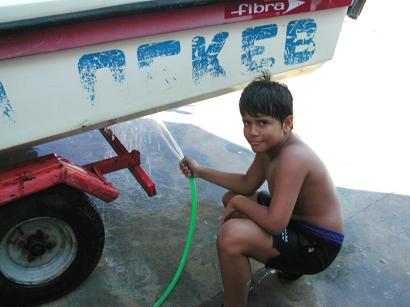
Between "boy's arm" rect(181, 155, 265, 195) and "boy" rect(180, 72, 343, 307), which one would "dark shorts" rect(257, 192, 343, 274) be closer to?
"boy" rect(180, 72, 343, 307)

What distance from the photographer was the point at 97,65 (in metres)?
1.69

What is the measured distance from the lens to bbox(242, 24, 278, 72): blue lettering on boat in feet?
6.58

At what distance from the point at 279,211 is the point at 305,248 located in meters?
0.24

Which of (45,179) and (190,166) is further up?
(45,179)

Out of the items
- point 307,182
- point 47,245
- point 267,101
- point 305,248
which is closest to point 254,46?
point 267,101

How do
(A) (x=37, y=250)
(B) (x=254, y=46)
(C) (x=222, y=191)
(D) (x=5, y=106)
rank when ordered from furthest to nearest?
(C) (x=222, y=191)
(B) (x=254, y=46)
(A) (x=37, y=250)
(D) (x=5, y=106)

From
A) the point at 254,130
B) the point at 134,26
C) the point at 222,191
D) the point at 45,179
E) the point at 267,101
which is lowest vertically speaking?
the point at 222,191

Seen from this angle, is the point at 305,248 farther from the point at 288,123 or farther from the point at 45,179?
the point at 45,179

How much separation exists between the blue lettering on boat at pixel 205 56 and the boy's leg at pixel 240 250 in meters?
0.68

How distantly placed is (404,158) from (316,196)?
1.84 meters

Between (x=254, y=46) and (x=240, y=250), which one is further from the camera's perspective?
(x=254, y=46)

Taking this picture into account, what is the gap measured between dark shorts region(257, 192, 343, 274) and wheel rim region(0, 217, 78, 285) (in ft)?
2.95

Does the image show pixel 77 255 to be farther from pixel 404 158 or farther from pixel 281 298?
pixel 404 158

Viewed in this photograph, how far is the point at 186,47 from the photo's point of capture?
186 cm
